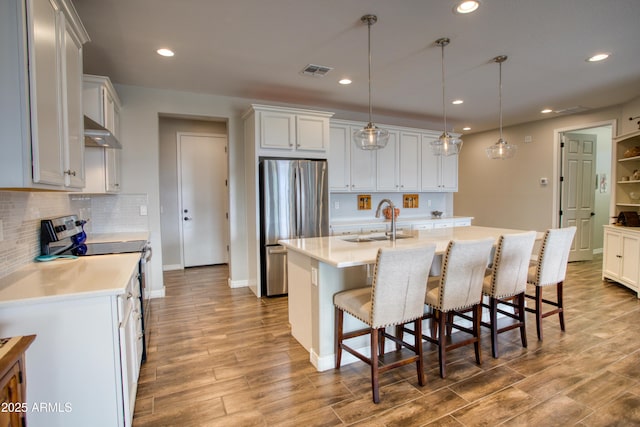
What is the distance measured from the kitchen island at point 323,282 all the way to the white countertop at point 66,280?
1155mm

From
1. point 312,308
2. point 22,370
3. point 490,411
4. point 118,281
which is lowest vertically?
point 490,411

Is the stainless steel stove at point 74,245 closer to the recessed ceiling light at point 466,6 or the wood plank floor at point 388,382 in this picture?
the wood plank floor at point 388,382

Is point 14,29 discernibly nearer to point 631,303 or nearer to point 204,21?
point 204,21

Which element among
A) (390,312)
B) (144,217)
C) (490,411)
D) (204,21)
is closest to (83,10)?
(204,21)

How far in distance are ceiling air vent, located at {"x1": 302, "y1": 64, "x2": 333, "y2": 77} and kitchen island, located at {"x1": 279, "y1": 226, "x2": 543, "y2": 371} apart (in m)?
1.83

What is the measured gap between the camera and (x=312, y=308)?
99.2 inches

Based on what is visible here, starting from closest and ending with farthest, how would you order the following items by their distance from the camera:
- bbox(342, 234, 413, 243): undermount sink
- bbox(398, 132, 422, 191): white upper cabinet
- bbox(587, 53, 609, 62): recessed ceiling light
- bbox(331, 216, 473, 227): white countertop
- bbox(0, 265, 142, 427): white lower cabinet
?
bbox(0, 265, 142, 427): white lower cabinet → bbox(342, 234, 413, 243): undermount sink → bbox(587, 53, 609, 62): recessed ceiling light → bbox(331, 216, 473, 227): white countertop → bbox(398, 132, 422, 191): white upper cabinet

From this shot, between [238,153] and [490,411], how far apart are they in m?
3.84

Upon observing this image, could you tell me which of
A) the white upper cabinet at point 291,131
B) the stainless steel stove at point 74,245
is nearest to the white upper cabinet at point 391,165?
the white upper cabinet at point 291,131

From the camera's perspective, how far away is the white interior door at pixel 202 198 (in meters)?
5.73

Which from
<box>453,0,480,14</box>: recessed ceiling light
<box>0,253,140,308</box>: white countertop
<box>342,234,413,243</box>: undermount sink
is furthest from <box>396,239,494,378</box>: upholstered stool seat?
<box>0,253,140,308</box>: white countertop

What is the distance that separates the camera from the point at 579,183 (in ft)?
19.4

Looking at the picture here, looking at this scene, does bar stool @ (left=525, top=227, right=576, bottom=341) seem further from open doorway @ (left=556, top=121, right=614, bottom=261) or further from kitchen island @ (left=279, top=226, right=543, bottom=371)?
open doorway @ (left=556, top=121, right=614, bottom=261)

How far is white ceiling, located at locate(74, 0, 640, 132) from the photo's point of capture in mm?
2377
